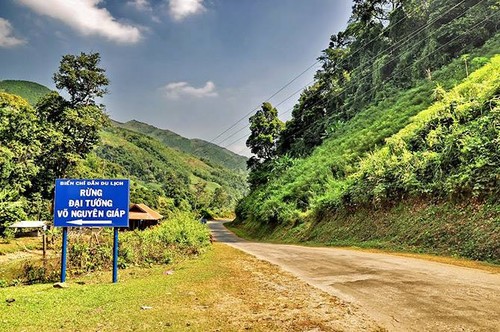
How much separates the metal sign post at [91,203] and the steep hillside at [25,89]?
565 ft

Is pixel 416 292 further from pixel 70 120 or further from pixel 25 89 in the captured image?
pixel 25 89

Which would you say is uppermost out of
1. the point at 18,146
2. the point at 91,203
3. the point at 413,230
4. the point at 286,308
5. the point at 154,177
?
the point at 154,177

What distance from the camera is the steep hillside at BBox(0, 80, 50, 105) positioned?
15869 cm

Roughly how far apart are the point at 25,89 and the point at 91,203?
189361 mm

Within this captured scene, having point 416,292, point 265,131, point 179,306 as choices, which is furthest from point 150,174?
point 416,292

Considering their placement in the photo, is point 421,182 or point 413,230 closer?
point 413,230

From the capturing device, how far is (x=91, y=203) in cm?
1065

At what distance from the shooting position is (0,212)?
33.7 m

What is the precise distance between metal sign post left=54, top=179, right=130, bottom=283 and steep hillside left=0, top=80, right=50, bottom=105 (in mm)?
172133

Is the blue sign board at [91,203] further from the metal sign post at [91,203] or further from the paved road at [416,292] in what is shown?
the paved road at [416,292]

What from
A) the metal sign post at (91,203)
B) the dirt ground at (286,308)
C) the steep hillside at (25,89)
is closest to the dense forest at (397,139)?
the dirt ground at (286,308)

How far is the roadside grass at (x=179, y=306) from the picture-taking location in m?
5.82

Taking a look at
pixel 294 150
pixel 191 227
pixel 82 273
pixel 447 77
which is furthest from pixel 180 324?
pixel 294 150

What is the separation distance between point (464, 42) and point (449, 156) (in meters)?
21.4
